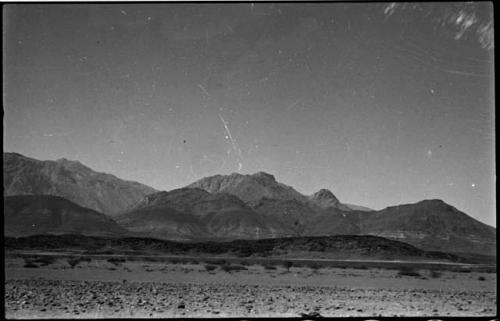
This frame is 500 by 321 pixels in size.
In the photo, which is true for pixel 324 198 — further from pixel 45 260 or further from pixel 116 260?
pixel 45 260

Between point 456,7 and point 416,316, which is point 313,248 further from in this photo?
point 456,7

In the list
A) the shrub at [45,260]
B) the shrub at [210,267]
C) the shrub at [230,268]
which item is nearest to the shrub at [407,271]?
the shrub at [230,268]

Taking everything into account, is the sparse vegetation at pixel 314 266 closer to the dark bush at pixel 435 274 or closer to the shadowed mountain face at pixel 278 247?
the shadowed mountain face at pixel 278 247

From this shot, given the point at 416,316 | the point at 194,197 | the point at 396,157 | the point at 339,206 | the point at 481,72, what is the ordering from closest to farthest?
the point at 416,316, the point at 481,72, the point at 396,157, the point at 339,206, the point at 194,197

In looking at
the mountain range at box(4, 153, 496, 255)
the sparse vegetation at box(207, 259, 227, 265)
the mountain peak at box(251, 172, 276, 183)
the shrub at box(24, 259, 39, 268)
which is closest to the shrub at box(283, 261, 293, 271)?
the mountain range at box(4, 153, 496, 255)

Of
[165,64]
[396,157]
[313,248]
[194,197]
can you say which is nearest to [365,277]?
[313,248]

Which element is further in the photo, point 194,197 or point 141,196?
point 194,197

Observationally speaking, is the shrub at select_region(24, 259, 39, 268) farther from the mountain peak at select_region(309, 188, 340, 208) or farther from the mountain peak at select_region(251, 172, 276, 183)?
the mountain peak at select_region(309, 188, 340, 208)

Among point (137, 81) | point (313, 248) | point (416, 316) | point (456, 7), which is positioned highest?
point (456, 7)
